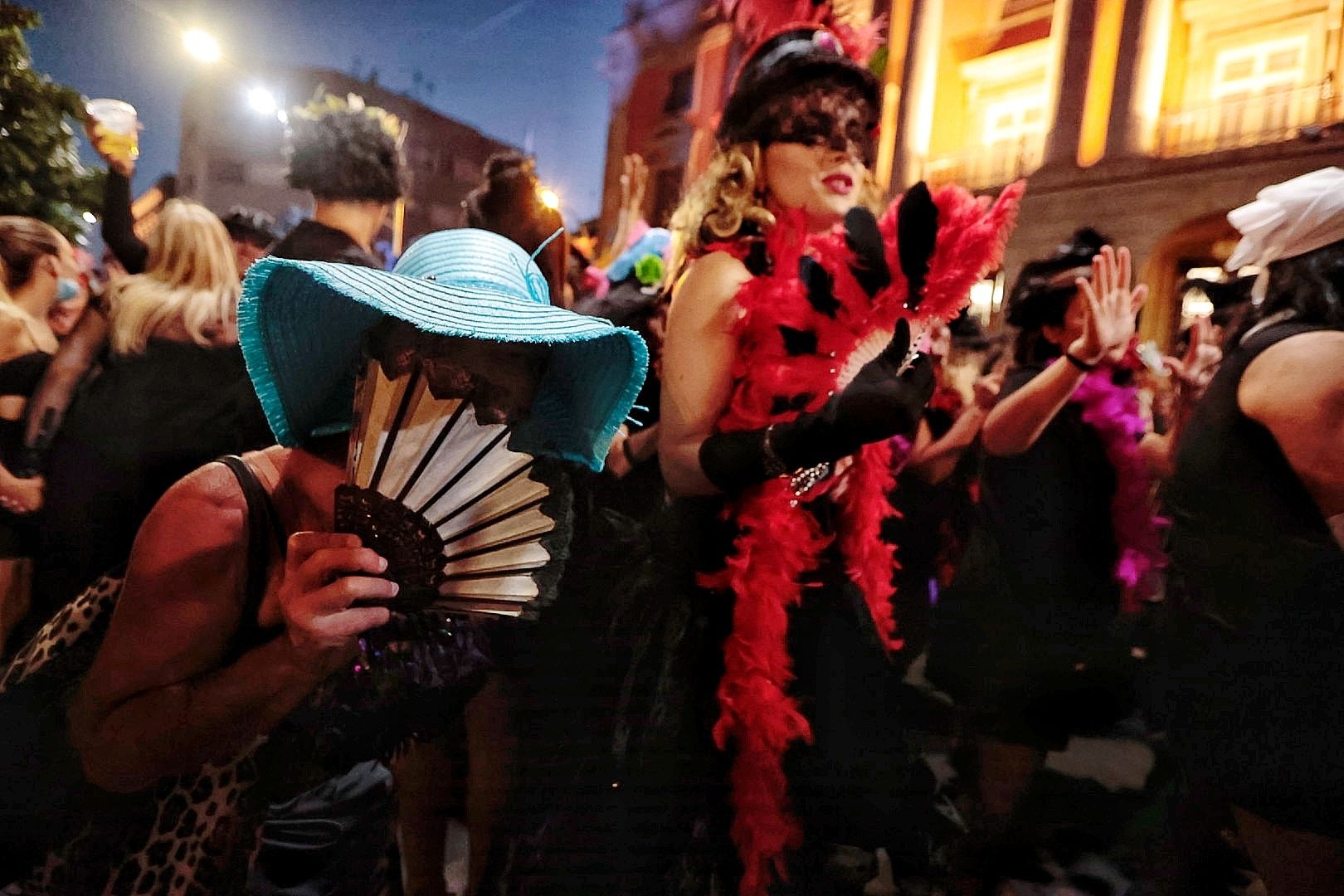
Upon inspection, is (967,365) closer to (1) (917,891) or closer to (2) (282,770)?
(1) (917,891)

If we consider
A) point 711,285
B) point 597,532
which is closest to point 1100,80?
point 711,285

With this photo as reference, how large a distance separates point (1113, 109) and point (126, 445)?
174 centimetres

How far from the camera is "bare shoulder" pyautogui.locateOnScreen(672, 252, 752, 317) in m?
1.03

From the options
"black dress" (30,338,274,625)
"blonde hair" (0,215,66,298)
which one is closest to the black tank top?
"black dress" (30,338,274,625)

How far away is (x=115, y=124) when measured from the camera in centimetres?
97

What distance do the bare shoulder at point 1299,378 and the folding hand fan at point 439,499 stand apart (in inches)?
43.4

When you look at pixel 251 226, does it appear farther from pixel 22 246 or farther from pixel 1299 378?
pixel 1299 378

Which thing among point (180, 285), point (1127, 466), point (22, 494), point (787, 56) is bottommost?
point (22, 494)

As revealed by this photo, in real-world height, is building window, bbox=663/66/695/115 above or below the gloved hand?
above

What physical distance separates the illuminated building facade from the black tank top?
0.27 meters

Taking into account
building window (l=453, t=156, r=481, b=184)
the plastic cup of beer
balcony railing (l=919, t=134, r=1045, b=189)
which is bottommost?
the plastic cup of beer

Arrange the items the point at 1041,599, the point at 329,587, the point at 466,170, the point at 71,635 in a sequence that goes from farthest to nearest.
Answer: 1. the point at 1041,599
2. the point at 466,170
3. the point at 71,635
4. the point at 329,587

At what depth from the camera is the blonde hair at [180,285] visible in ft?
3.36

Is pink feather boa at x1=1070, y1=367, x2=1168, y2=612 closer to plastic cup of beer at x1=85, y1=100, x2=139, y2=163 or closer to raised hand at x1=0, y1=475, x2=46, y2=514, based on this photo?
plastic cup of beer at x1=85, y1=100, x2=139, y2=163
